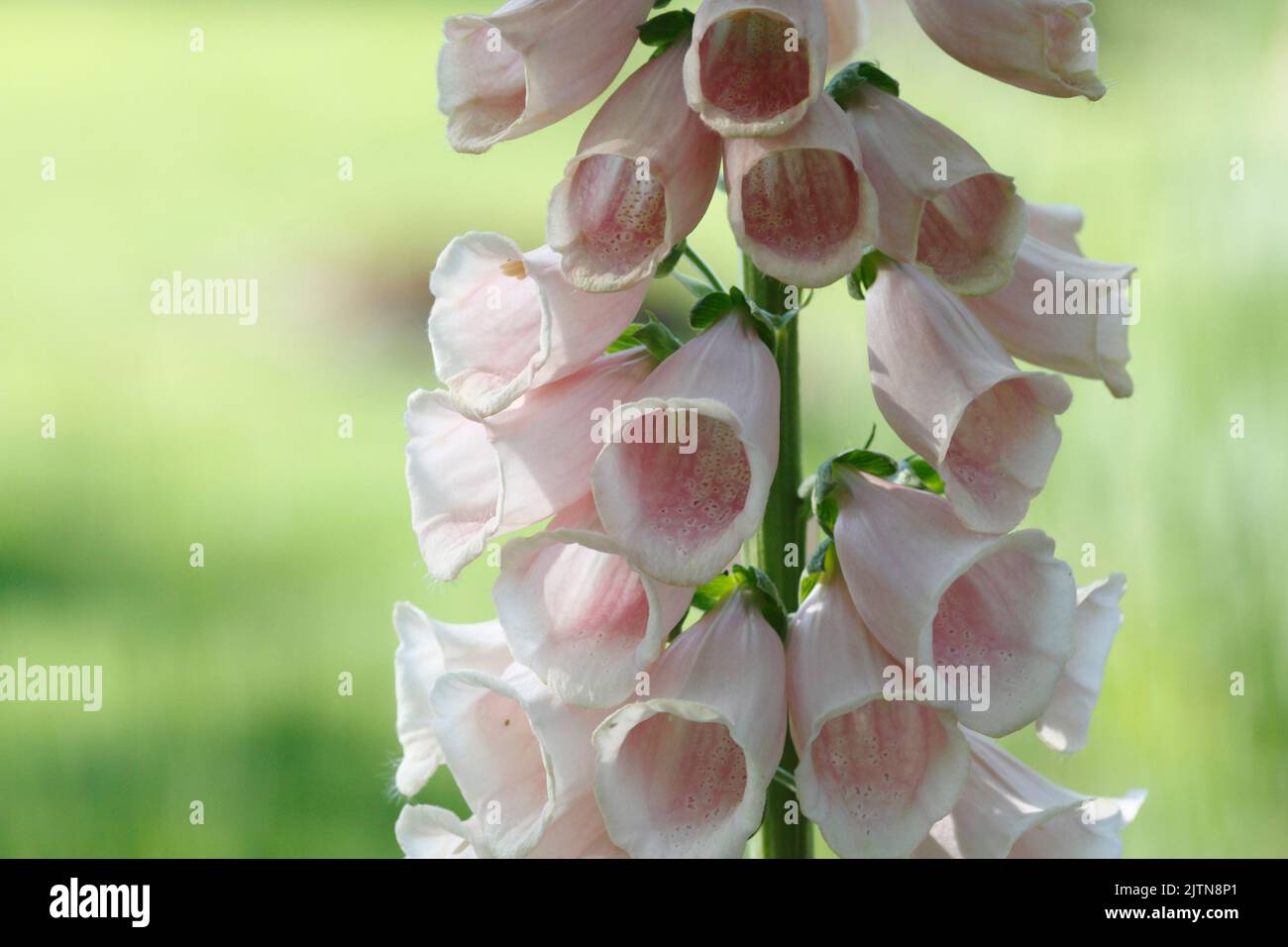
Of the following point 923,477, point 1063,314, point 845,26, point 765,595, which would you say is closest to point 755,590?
point 765,595

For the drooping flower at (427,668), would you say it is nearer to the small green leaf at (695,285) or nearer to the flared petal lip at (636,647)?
the flared petal lip at (636,647)

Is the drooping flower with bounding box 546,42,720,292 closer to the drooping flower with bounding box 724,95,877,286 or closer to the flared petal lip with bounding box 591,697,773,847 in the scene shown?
the drooping flower with bounding box 724,95,877,286

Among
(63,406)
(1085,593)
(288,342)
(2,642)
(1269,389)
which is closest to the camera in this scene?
(1085,593)

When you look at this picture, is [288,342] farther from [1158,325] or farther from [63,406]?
[1158,325]

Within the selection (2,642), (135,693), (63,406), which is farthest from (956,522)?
(63,406)

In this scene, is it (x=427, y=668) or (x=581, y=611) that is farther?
(x=427, y=668)

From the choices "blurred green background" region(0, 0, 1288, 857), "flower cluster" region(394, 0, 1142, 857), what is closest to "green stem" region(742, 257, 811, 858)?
"flower cluster" region(394, 0, 1142, 857)

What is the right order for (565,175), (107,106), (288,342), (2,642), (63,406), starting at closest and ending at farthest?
(565,175), (2,642), (63,406), (288,342), (107,106)

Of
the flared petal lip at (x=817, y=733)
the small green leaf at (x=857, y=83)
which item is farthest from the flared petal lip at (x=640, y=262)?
the flared petal lip at (x=817, y=733)

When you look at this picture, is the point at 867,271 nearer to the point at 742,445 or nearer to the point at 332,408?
the point at 742,445
